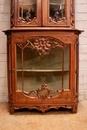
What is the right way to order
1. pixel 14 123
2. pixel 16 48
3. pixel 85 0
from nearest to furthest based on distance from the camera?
pixel 14 123, pixel 16 48, pixel 85 0

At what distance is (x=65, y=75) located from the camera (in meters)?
2.00

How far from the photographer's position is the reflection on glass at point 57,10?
200cm

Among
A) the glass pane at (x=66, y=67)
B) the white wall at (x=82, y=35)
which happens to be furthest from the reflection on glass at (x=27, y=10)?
the white wall at (x=82, y=35)

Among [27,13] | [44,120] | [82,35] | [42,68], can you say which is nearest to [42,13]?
[27,13]

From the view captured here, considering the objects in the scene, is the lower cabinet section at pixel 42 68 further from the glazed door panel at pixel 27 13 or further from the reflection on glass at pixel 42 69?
the glazed door panel at pixel 27 13

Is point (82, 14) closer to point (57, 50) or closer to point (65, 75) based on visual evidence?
point (57, 50)

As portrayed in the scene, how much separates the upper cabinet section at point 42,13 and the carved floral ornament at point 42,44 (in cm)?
17

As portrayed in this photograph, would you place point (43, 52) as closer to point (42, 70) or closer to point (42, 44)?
point (42, 44)

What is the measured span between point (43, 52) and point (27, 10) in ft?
1.63

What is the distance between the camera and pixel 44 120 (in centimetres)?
185

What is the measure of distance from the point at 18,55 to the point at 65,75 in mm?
550

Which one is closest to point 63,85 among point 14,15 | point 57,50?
point 57,50

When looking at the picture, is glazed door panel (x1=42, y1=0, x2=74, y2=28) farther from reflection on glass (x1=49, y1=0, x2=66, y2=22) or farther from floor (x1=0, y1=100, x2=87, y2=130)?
floor (x1=0, y1=100, x2=87, y2=130)

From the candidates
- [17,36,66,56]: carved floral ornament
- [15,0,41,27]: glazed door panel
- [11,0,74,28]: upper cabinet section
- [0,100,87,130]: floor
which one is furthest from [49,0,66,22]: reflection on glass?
[0,100,87,130]: floor
